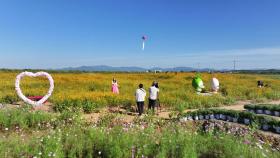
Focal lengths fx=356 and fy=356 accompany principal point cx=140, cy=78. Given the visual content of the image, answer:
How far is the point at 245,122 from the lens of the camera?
12.5m

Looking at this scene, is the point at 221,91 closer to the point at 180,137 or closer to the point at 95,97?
the point at 95,97

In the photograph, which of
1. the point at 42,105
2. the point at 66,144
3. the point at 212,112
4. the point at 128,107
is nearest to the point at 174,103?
the point at 128,107

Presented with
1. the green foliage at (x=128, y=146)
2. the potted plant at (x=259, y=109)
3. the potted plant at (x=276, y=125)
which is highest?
the green foliage at (x=128, y=146)

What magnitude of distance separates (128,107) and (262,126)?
867 centimetres

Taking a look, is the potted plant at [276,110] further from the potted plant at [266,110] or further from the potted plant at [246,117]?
the potted plant at [246,117]

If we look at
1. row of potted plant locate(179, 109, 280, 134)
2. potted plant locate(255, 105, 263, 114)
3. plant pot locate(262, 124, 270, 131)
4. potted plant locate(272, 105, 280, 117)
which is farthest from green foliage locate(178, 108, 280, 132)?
potted plant locate(255, 105, 263, 114)

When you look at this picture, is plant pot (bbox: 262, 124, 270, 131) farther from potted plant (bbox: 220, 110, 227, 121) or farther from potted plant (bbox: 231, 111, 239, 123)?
potted plant (bbox: 220, 110, 227, 121)

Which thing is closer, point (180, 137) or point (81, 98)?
point (180, 137)

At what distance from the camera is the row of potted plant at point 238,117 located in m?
11.3

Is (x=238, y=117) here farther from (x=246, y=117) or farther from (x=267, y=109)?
(x=267, y=109)

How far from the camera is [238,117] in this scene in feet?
42.3

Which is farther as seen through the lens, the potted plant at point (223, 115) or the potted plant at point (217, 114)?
the potted plant at point (217, 114)

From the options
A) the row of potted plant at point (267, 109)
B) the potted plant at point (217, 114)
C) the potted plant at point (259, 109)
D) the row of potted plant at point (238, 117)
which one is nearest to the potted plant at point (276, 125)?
the row of potted plant at point (238, 117)

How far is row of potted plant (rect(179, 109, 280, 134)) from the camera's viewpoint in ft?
37.0
